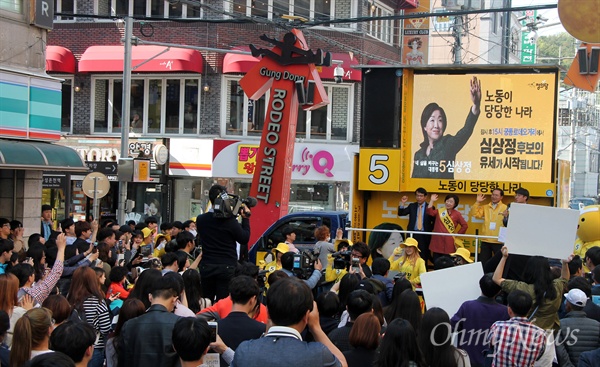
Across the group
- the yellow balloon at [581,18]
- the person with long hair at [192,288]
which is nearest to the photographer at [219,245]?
the person with long hair at [192,288]

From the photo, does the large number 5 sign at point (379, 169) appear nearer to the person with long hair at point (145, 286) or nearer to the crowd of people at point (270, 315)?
the crowd of people at point (270, 315)

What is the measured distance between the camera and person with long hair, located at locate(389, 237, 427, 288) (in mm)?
10945

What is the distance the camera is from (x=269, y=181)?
17047mm

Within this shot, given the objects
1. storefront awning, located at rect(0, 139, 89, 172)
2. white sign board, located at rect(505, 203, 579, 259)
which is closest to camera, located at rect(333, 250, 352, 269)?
white sign board, located at rect(505, 203, 579, 259)

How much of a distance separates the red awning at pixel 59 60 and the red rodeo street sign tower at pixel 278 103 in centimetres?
1513

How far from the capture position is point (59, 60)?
97.3ft

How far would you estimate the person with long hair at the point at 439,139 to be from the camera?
13828 millimetres

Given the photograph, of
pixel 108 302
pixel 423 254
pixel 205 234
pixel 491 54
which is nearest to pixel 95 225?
pixel 205 234

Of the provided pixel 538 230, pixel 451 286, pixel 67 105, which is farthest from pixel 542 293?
pixel 67 105

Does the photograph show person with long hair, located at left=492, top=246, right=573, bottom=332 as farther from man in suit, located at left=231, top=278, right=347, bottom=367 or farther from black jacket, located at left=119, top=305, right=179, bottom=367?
man in suit, located at left=231, top=278, right=347, bottom=367

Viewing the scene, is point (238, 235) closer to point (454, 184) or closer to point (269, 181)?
point (454, 184)

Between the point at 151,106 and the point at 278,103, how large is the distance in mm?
14676

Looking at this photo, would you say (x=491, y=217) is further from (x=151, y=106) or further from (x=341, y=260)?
(x=151, y=106)

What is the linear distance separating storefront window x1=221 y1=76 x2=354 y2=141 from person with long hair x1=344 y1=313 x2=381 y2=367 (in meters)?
24.5
